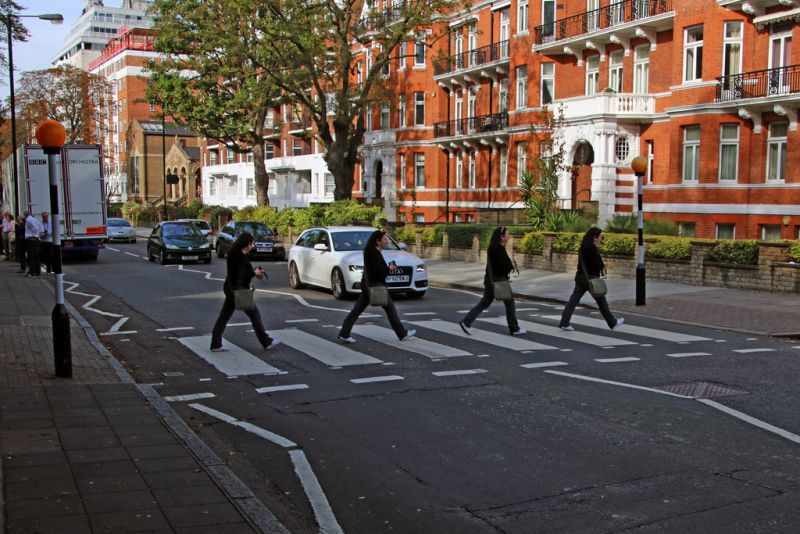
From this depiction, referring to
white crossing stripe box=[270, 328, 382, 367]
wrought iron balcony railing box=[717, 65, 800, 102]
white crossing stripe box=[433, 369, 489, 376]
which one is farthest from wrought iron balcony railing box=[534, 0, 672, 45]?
white crossing stripe box=[433, 369, 489, 376]

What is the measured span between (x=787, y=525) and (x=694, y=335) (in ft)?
29.0

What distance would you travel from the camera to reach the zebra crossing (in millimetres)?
11094

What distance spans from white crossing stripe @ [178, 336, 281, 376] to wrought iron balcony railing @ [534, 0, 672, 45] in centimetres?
2501

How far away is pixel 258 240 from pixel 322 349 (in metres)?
21.2

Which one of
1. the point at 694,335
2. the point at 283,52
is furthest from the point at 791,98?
the point at 283,52

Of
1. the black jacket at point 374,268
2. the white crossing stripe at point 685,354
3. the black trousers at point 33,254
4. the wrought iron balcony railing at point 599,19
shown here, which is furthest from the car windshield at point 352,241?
the wrought iron balcony railing at point 599,19

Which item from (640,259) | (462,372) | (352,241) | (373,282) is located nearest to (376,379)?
(462,372)

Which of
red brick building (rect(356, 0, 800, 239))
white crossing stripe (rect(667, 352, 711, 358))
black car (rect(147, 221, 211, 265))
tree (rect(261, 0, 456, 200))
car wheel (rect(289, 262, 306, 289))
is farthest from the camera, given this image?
tree (rect(261, 0, 456, 200))

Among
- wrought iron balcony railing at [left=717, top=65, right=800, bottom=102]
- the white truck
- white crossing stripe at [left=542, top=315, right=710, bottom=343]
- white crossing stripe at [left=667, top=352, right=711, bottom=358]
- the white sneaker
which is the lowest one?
white crossing stripe at [left=542, top=315, right=710, bottom=343]

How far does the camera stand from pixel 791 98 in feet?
85.7

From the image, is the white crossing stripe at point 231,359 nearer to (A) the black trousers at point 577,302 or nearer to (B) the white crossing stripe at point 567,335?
(B) the white crossing stripe at point 567,335

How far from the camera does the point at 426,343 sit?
1252 centimetres

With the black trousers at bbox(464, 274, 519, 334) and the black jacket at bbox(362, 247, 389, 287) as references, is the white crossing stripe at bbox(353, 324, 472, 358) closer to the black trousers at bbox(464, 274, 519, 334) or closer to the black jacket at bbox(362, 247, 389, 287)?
the black jacket at bbox(362, 247, 389, 287)

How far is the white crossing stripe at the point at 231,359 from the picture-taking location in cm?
1055
